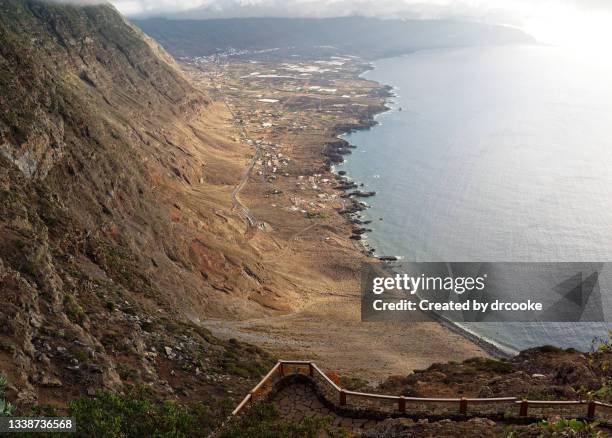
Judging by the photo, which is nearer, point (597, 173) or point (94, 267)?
point (94, 267)

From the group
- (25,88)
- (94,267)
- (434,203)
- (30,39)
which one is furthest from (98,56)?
(94,267)

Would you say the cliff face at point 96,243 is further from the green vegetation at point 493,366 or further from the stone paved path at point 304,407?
the green vegetation at point 493,366

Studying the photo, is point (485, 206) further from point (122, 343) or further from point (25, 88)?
point (122, 343)

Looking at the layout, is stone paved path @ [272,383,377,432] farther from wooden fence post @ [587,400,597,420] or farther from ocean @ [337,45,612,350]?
ocean @ [337,45,612,350]

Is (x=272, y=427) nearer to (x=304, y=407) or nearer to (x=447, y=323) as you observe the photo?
(x=304, y=407)

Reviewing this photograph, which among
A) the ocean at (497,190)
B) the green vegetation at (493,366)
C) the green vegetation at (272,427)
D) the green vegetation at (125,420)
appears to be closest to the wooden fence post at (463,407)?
the green vegetation at (272,427)

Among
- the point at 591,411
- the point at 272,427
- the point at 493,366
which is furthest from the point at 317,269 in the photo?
the point at 272,427
